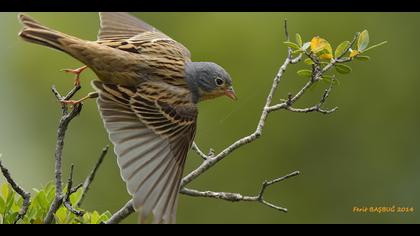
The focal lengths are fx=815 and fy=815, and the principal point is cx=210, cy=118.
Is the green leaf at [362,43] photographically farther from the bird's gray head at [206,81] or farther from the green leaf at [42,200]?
the green leaf at [42,200]

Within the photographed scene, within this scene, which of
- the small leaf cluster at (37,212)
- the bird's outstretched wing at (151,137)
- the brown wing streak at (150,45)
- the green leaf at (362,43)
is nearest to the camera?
the small leaf cluster at (37,212)

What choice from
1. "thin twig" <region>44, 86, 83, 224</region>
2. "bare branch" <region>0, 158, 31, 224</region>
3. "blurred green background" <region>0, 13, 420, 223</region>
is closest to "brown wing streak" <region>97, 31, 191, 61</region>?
"thin twig" <region>44, 86, 83, 224</region>

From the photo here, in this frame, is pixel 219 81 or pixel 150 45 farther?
pixel 219 81

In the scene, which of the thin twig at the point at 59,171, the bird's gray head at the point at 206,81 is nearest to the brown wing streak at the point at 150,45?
the bird's gray head at the point at 206,81

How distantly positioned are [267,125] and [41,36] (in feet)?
13.0

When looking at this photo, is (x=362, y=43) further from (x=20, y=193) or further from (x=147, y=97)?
(x=20, y=193)

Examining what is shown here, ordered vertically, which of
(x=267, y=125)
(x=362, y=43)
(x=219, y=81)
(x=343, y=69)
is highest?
(x=362, y=43)

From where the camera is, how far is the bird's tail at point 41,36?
5055 millimetres

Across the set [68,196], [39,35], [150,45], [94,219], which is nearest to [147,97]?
[150,45]

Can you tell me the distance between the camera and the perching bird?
15.4ft

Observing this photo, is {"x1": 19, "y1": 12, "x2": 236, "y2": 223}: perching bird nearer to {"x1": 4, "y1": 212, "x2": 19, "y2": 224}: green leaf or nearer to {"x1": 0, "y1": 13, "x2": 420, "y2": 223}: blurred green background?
{"x1": 4, "y1": 212, "x2": 19, "y2": 224}: green leaf

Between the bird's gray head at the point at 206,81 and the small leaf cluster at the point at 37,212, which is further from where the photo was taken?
the bird's gray head at the point at 206,81

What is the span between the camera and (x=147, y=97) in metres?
5.29

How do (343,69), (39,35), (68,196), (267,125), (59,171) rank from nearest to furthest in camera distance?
1. (68,196)
2. (59,171)
3. (343,69)
4. (39,35)
5. (267,125)
